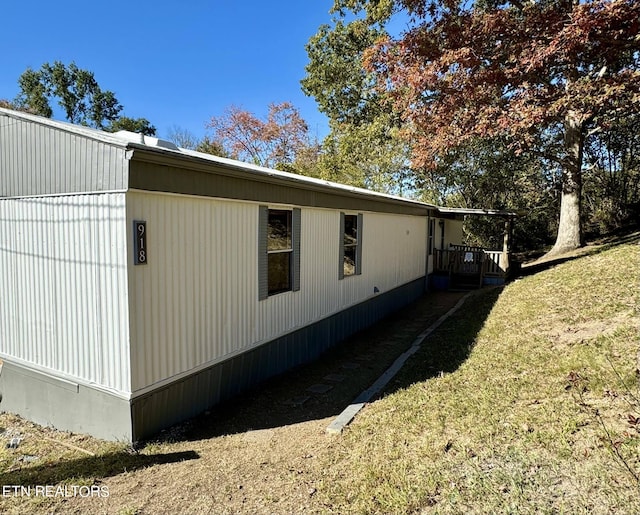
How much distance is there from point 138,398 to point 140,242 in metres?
1.56

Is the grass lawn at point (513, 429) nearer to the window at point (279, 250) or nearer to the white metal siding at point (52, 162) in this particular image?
the window at point (279, 250)

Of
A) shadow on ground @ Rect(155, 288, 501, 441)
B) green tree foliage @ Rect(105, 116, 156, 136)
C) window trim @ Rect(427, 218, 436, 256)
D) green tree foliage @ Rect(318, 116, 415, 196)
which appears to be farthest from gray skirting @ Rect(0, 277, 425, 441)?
green tree foliage @ Rect(105, 116, 156, 136)

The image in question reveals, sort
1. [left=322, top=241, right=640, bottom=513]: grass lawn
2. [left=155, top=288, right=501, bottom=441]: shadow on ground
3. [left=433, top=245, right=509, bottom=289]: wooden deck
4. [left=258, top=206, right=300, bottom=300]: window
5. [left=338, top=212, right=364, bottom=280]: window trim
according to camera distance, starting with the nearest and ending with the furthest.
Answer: [left=322, top=241, right=640, bottom=513]: grass lawn
[left=155, top=288, right=501, bottom=441]: shadow on ground
[left=258, top=206, right=300, bottom=300]: window
[left=338, top=212, right=364, bottom=280]: window trim
[left=433, top=245, right=509, bottom=289]: wooden deck

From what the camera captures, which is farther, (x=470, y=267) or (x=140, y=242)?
(x=470, y=267)

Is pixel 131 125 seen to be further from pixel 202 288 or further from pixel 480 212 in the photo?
pixel 202 288

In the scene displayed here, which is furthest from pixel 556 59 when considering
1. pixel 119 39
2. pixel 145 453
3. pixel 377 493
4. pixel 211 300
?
pixel 119 39

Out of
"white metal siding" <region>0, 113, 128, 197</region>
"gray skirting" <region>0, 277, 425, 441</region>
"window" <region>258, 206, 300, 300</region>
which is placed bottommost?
"gray skirting" <region>0, 277, 425, 441</region>

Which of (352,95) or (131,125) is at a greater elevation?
(131,125)

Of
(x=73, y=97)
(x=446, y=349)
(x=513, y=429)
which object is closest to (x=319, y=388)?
(x=446, y=349)

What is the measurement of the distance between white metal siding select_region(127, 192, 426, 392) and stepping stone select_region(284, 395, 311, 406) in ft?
3.03

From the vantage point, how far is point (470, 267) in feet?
45.6

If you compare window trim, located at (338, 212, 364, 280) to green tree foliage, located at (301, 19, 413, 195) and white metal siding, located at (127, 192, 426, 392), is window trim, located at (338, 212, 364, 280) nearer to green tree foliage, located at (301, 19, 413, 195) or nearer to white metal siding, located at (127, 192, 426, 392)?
white metal siding, located at (127, 192, 426, 392)

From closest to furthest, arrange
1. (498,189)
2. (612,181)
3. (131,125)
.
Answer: (612,181) < (498,189) < (131,125)

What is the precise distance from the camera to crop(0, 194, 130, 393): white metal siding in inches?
155
